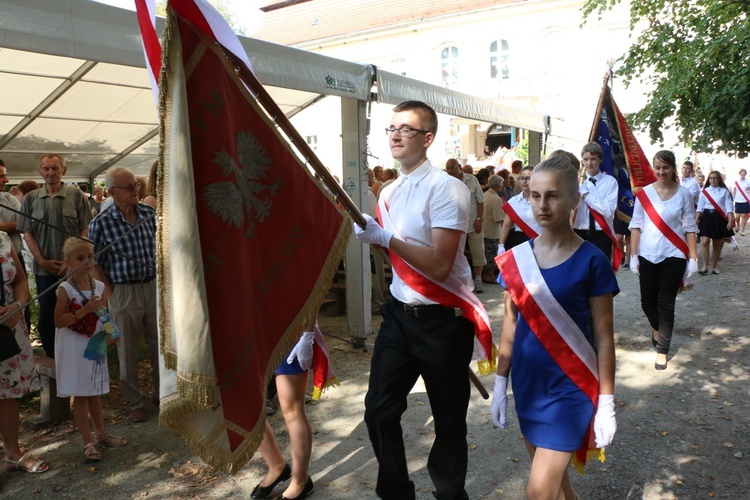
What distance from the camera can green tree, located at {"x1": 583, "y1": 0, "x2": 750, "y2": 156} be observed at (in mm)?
8641

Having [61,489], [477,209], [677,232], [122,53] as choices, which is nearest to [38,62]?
[122,53]

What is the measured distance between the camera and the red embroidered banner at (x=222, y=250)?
1.95 m

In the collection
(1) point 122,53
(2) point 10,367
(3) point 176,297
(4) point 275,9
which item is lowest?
(2) point 10,367

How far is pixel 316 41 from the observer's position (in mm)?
37312

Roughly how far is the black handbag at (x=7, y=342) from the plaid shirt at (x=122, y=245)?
109 centimetres

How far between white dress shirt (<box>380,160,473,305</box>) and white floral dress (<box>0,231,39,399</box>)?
2722mm

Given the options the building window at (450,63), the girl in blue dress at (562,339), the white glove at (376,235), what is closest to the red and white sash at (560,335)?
the girl in blue dress at (562,339)

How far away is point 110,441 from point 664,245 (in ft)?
17.2

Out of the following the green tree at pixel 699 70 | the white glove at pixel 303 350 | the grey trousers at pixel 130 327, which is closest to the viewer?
the white glove at pixel 303 350

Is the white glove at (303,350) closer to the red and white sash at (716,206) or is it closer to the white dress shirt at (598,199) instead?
the white dress shirt at (598,199)

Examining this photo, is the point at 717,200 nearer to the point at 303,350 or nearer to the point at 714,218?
the point at 714,218

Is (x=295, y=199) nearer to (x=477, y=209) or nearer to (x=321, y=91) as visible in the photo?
(x=321, y=91)

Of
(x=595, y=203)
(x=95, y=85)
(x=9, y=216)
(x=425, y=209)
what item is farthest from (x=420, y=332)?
(x=9, y=216)

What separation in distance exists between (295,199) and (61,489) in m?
2.89
